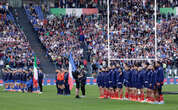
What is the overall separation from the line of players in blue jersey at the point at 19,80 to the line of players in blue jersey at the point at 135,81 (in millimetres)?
8902

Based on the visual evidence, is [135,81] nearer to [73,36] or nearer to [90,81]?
[90,81]

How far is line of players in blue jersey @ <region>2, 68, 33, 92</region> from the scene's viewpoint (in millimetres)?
41219

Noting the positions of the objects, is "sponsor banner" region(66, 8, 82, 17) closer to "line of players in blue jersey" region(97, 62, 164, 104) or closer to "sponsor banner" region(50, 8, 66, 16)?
"sponsor banner" region(50, 8, 66, 16)

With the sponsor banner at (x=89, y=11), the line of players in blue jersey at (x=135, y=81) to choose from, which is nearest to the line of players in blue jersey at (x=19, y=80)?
the line of players in blue jersey at (x=135, y=81)

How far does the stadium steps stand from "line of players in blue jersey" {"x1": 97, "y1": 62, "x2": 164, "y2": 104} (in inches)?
858

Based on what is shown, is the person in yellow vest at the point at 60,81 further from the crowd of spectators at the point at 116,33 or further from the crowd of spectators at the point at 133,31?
the crowd of spectators at the point at 116,33

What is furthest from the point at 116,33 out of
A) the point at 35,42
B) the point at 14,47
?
the point at 35,42

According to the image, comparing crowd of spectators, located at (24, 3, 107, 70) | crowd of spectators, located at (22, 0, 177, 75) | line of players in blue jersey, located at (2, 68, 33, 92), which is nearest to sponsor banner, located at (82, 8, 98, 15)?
crowd of spectators, located at (24, 3, 107, 70)

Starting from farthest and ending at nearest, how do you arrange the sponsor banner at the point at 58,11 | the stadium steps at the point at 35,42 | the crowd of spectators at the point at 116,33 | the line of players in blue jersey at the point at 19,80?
the sponsor banner at the point at 58,11, the stadium steps at the point at 35,42, the line of players in blue jersey at the point at 19,80, the crowd of spectators at the point at 116,33

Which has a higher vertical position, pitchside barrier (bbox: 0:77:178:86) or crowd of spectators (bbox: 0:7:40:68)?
crowd of spectators (bbox: 0:7:40:68)

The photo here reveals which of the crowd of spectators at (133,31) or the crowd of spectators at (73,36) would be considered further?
the crowd of spectators at (73,36)

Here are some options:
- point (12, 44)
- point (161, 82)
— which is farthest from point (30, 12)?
point (161, 82)

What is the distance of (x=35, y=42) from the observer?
192ft

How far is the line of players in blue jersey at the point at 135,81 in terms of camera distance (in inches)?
1103
